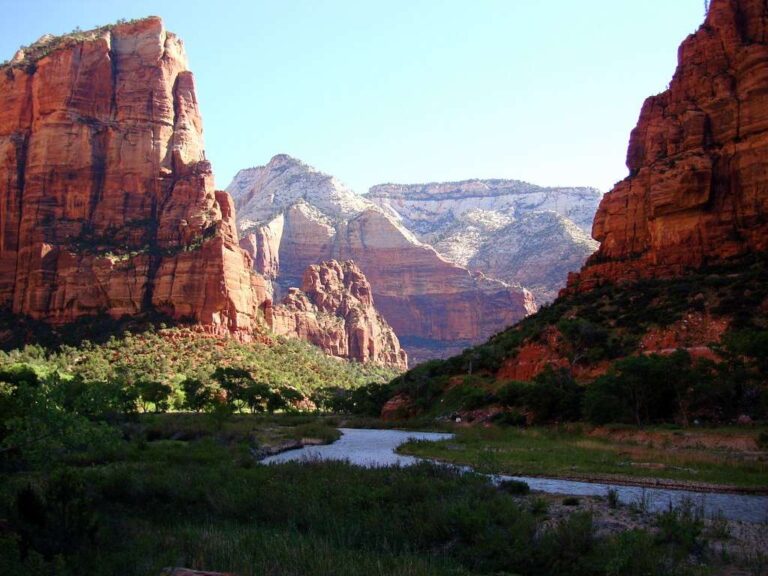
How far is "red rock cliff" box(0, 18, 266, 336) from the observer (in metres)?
94.8

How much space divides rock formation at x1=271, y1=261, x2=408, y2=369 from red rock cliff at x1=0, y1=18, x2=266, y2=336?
46.8 metres

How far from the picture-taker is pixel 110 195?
340ft

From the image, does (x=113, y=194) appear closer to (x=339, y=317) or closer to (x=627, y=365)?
(x=339, y=317)

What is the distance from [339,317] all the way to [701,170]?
410 ft

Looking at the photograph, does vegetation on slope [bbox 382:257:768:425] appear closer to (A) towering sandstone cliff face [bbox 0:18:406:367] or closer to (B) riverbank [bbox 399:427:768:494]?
(B) riverbank [bbox 399:427:768:494]

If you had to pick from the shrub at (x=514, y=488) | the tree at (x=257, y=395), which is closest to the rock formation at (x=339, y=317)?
the tree at (x=257, y=395)

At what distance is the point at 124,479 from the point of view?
58.9ft

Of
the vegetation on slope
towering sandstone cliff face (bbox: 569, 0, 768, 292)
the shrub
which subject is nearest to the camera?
the shrub

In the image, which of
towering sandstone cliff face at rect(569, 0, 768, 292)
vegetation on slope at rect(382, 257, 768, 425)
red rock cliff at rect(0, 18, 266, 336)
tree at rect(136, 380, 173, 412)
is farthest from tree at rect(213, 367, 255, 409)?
towering sandstone cliff face at rect(569, 0, 768, 292)

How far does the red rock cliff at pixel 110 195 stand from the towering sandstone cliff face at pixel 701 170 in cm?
5527

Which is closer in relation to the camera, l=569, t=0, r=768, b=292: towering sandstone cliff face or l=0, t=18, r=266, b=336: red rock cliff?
l=569, t=0, r=768, b=292: towering sandstone cliff face

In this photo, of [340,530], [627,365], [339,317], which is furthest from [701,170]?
[339,317]

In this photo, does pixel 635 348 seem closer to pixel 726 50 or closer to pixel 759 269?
pixel 759 269

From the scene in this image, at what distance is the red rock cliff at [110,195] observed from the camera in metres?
94.8
